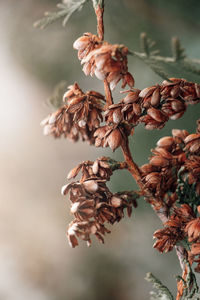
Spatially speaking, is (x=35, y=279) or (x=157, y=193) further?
(x=35, y=279)

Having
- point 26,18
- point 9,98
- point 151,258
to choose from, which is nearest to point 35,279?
point 151,258

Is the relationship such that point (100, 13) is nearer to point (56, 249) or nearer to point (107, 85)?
point (107, 85)

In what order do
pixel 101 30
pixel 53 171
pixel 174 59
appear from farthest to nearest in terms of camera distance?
pixel 53 171 < pixel 101 30 < pixel 174 59

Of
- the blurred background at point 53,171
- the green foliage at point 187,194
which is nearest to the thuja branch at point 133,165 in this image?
the green foliage at point 187,194

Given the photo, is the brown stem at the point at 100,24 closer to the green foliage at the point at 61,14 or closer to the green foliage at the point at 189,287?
the green foliage at the point at 61,14

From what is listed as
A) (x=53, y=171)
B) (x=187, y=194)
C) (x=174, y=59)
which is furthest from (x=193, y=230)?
(x=53, y=171)

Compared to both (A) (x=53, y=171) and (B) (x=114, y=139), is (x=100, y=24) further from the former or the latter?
(A) (x=53, y=171)

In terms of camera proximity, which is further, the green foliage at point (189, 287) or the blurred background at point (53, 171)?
the blurred background at point (53, 171)

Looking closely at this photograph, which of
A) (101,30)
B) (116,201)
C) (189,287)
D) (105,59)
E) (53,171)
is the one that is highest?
(53,171)
